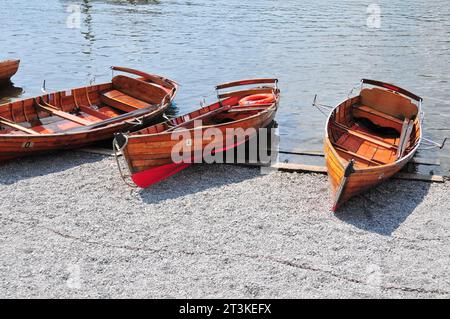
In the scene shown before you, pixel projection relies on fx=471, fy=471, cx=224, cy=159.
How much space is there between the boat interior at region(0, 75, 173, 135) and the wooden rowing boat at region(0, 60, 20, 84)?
22.2 ft

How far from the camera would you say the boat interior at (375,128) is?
1185cm

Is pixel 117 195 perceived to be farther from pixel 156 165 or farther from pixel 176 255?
pixel 176 255

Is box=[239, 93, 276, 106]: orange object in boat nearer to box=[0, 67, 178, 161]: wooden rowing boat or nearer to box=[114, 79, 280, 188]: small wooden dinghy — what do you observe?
box=[114, 79, 280, 188]: small wooden dinghy

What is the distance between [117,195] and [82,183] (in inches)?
41.1

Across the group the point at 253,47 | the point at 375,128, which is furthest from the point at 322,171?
the point at 253,47

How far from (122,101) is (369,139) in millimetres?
7694

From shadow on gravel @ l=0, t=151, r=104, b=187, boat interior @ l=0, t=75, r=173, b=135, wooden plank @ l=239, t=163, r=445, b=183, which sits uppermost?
boat interior @ l=0, t=75, r=173, b=135

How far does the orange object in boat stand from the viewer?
14483 mm

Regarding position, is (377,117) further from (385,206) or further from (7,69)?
(7,69)

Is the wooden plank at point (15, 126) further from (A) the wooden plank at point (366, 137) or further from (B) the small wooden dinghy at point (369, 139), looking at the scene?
(A) the wooden plank at point (366, 137)

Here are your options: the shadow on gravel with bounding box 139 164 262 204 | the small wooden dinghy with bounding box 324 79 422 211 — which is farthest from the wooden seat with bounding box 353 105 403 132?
the shadow on gravel with bounding box 139 164 262 204

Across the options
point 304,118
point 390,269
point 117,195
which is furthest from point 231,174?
point 304,118

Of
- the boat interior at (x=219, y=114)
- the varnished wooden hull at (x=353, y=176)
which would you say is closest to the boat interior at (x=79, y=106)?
the boat interior at (x=219, y=114)

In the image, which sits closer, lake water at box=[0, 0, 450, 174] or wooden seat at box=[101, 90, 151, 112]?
wooden seat at box=[101, 90, 151, 112]
